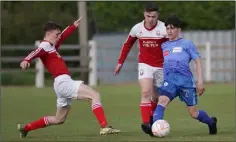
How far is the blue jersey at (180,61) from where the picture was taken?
35.6 ft

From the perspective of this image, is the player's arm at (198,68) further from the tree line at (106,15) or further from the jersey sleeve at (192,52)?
the tree line at (106,15)

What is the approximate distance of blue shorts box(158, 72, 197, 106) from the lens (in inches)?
426

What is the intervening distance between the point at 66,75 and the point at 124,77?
24081 millimetres

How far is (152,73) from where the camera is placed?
11938 millimetres

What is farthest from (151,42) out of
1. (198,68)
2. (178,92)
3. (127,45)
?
(198,68)

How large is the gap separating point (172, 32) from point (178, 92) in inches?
34.9

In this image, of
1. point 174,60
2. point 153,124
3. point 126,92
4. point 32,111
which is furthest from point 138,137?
point 126,92

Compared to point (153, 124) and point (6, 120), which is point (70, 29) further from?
point (6, 120)

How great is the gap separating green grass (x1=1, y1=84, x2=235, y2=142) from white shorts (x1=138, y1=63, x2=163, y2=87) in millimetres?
850

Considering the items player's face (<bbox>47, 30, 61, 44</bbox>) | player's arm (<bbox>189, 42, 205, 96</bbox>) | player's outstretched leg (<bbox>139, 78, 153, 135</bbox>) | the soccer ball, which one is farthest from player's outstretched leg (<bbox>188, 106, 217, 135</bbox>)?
player's face (<bbox>47, 30, 61, 44</bbox>)

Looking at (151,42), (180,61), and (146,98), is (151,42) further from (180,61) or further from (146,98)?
(180,61)

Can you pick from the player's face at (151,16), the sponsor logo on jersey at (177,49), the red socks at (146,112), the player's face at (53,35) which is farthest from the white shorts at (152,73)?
the player's face at (53,35)

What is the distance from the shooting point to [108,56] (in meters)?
33.5

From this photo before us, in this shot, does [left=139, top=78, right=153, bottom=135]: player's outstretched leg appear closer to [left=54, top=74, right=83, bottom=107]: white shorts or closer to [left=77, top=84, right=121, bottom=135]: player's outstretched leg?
[left=77, top=84, right=121, bottom=135]: player's outstretched leg
